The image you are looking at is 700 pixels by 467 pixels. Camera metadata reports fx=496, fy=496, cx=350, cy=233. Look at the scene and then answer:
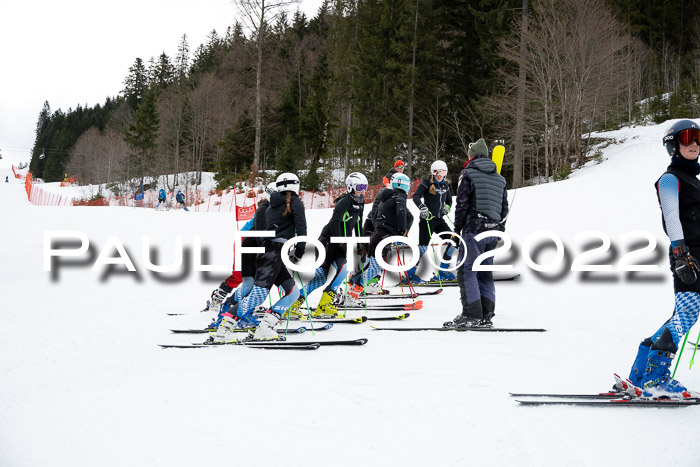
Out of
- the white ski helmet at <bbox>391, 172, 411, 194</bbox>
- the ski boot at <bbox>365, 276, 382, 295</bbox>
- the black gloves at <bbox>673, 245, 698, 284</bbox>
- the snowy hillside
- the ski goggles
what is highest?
the white ski helmet at <bbox>391, 172, 411, 194</bbox>

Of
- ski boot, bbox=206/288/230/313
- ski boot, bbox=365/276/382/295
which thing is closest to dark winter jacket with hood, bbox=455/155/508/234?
ski boot, bbox=365/276/382/295

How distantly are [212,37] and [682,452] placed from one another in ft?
251

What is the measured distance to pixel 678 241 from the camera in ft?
10.7

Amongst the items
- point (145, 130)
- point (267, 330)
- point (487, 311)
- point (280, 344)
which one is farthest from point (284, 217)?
point (145, 130)

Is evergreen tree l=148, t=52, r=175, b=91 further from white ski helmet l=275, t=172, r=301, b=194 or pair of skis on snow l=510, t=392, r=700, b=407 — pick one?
pair of skis on snow l=510, t=392, r=700, b=407

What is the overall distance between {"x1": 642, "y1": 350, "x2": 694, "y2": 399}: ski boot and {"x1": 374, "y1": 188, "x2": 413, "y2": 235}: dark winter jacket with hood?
4.23 meters

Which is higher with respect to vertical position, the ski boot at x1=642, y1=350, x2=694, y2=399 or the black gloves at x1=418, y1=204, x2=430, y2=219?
the black gloves at x1=418, y1=204, x2=430, y2=219

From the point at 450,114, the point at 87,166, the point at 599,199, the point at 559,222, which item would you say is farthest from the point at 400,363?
the point at 87,166

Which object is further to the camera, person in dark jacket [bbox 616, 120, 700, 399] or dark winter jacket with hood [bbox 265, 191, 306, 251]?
dark winter jacket with hood [bbox 265, 191, 306, 251]

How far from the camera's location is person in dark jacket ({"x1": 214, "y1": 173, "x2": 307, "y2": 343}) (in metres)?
5.61

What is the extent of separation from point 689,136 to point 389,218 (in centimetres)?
461

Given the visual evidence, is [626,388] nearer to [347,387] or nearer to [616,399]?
[616,399]

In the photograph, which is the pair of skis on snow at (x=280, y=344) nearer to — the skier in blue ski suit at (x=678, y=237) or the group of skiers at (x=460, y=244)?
the group of skiers at (x=460, y=244)

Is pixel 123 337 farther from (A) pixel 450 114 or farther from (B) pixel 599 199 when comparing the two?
(A) pixel 450 114
